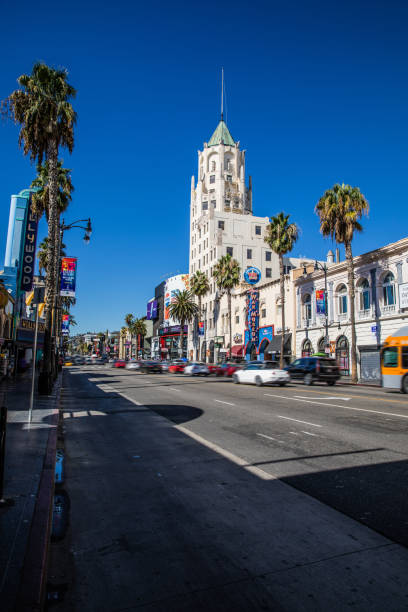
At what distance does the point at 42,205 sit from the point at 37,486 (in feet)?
82.9

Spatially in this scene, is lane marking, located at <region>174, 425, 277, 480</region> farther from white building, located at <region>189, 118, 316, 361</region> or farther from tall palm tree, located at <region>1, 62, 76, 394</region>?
white building, located at <region>189, 118, 316, 361</region>

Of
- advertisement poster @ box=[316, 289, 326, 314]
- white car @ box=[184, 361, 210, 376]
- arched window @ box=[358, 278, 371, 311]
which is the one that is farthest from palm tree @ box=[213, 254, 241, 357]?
arched window @ box=[358, 278, 371, 311]

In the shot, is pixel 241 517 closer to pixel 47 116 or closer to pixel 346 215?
pixel 47 116

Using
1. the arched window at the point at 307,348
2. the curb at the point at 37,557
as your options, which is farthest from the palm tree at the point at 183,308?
the curb at the point at 37,557

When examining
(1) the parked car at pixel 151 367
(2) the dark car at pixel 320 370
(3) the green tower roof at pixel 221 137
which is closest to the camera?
(2) the dark car at pixel 320 370

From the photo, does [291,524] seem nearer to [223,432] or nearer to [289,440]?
[289,440]

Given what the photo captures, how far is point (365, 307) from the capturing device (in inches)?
1399

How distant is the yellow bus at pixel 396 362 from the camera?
21516 millimetres

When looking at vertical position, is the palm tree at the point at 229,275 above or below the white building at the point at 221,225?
below

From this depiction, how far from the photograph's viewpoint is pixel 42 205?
27.3 m

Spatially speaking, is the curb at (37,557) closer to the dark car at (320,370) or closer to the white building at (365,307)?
the dark car at (320,370)

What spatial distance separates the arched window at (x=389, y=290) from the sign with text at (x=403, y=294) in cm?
169

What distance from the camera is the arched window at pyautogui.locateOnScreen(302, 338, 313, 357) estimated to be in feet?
138

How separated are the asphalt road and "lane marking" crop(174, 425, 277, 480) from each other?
0.14 m
